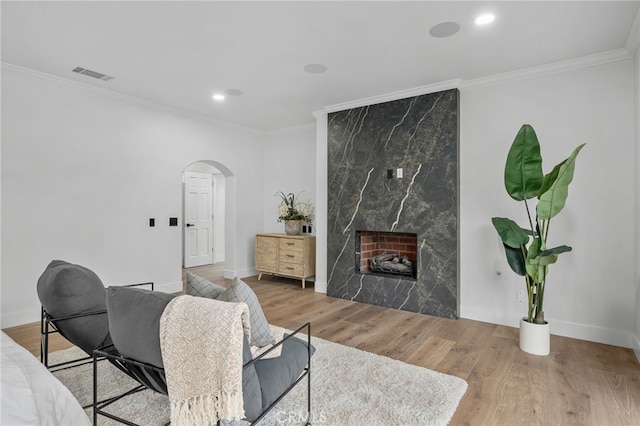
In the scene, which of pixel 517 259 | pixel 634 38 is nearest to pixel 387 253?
pixel 517 259

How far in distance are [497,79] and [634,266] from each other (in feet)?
7.22

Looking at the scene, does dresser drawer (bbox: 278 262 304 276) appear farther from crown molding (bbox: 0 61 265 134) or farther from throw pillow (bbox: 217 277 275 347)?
throw pillow (bbox: 217 277 275 347)

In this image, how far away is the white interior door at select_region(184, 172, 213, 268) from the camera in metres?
7.34

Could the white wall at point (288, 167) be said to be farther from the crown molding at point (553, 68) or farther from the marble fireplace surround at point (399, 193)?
the crown molding at point (553, 68)

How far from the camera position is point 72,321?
210 cm

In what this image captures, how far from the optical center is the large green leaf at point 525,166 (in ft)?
9.29

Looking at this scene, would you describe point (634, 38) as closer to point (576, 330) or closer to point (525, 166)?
point (525, 166)

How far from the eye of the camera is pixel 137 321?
57.3 inches

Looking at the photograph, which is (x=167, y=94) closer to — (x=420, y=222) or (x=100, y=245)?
(x=100, y=245)

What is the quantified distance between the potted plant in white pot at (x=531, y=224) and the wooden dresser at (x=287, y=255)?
9.64 ft

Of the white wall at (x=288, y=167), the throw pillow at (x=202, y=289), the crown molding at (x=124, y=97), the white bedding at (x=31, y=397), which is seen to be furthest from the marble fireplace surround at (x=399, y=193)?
the white bedding at (x=31, y=397)

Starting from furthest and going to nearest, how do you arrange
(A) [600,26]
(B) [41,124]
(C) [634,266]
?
(B) [41,124] → (C) [634,266] → (A) [600,26]

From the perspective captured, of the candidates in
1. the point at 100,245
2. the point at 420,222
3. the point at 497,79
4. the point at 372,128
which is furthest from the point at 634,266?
the point at 100,245

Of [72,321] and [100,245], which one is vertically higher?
[100,245]
